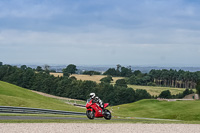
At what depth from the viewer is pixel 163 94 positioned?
13062 centimetres

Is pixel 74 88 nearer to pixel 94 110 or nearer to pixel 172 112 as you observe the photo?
pixel 172 112

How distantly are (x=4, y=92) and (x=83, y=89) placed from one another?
7960 centimetres

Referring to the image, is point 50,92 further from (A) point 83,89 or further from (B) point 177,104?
(B) point 177,104

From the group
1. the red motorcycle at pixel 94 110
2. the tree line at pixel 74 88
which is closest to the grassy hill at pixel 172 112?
the red motorcycle at pixel 94 110
